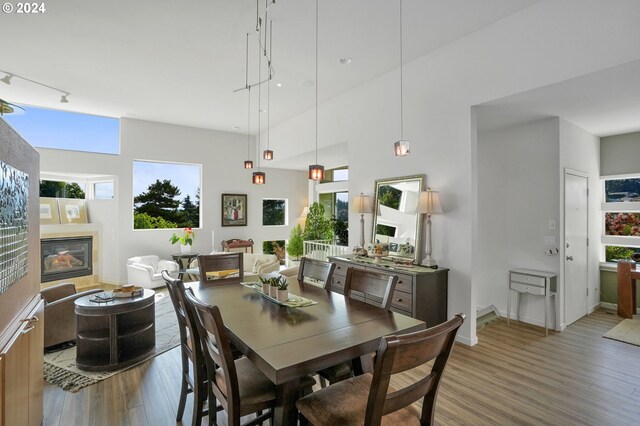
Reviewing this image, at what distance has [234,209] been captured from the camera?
838cm

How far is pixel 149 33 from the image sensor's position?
146 inches

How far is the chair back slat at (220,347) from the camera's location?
1.51 m

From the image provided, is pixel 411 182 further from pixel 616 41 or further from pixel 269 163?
pixel 269 163

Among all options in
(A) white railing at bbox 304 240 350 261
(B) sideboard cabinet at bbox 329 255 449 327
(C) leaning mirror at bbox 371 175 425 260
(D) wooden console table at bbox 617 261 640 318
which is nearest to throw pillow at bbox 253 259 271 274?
(A) white railing at bbox 304 240 350 261

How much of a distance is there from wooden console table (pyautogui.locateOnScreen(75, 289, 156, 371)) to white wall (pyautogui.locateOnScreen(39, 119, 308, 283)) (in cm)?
415

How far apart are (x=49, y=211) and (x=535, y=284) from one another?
28.3 ft

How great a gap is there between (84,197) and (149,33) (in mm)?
5020

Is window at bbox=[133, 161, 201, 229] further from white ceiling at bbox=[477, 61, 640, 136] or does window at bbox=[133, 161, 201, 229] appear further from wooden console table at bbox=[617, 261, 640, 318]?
wooden console table at bbox=[617, 261, 640, 318]

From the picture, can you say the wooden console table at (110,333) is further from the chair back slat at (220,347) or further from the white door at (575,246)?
the white door at (575,246)

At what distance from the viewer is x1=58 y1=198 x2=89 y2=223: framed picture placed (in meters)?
6.67

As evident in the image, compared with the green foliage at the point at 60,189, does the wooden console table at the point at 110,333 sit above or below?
below

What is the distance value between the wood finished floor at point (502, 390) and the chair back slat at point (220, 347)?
1.05 meters

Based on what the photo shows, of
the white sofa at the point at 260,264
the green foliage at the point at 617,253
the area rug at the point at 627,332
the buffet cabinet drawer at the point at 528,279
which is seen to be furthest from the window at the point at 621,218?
the white sofa at the point at 260,264

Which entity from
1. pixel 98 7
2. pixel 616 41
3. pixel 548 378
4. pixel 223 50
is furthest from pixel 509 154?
pixel 98 7
